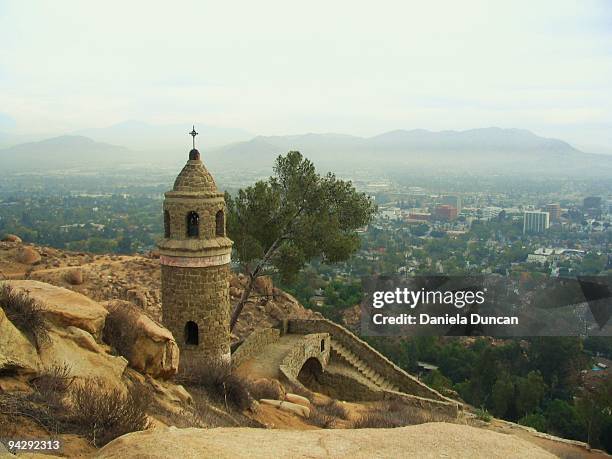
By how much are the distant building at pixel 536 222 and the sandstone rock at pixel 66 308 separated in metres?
108

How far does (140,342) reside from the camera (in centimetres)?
950

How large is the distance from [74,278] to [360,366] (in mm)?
10533

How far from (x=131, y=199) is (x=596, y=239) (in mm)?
96599

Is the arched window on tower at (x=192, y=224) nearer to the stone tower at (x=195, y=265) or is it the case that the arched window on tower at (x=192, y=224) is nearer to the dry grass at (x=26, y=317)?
the stone tower at (x=195, y=265)

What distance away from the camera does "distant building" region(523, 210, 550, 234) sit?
109m

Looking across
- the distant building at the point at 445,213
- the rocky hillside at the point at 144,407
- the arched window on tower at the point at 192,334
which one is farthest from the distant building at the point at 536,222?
the arched window on tower at the point at 192,334

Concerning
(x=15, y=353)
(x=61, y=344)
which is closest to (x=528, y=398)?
(x=61, y=344)

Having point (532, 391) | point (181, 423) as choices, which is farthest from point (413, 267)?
point (181, 423)

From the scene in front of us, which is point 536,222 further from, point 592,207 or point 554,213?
point 592,207

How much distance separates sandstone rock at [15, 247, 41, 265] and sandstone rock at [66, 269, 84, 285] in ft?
9.17

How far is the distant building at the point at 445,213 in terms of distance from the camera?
123688 mm

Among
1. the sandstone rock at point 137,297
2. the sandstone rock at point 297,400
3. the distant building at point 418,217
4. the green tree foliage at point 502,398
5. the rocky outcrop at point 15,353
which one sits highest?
the rocky outcrop at point 15,353

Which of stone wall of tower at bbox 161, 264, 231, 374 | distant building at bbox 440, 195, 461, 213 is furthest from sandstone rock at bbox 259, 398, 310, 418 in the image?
distant building at bbox 440, 195, 461, 213

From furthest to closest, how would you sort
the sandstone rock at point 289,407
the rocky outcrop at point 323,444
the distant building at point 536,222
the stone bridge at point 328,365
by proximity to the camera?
1. the distant building at point 536,222
2. the stone bridge at point 328,365
3. the sandstone rock at point 289,407
4. the rocky outcrop at point 323,444
